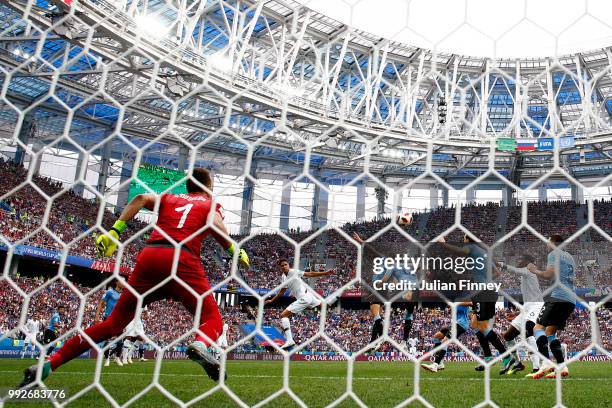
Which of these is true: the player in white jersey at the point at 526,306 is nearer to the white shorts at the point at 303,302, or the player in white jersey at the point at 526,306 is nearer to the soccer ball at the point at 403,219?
the soccer ball at the point at 403,219

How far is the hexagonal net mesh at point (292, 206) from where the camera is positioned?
639 centimetres

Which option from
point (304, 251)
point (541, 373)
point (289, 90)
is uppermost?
point (289, 90)

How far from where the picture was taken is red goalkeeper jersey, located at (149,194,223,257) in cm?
343

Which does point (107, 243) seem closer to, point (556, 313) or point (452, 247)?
point (452, 247)

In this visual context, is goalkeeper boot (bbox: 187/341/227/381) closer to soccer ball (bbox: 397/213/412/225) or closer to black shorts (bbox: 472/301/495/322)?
soccer ball (bbox: 397/213/412/225)

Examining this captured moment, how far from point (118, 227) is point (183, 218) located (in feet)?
1.72

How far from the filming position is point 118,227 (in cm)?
361

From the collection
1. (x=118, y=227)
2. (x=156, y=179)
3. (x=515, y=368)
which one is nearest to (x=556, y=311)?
(x=515, y=368)

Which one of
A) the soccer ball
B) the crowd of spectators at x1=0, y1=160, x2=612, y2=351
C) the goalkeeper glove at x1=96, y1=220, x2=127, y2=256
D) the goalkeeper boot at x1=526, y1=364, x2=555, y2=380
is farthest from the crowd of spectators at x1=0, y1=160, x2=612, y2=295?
the goalkeeper glove at x1=96, y1=220, x2=127, y2=256

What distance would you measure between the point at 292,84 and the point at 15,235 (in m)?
13.9

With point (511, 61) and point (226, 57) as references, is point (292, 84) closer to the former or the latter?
point (226, 57)

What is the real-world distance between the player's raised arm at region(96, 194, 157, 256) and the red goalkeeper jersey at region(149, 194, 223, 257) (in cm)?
11

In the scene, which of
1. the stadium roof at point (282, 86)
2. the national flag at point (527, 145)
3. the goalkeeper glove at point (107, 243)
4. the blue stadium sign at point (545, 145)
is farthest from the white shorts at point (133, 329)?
the blue stadium sign at point (545, 145)

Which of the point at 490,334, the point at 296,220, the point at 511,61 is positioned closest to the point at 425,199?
the point at 296,220
